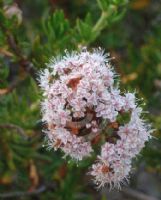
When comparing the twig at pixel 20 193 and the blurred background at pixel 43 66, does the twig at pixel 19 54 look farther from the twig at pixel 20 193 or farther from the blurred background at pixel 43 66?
the twig at pixel 20 193

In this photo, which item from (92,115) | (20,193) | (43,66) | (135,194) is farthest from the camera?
(135,194)

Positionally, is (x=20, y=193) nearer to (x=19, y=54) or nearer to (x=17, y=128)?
(x=17, y=128)

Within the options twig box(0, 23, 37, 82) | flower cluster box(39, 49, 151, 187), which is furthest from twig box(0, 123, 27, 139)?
flower cluster box(39, 49, 151, 187)

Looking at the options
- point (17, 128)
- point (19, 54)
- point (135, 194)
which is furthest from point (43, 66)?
point (135, 194)

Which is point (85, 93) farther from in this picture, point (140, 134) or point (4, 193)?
point (4, 193)

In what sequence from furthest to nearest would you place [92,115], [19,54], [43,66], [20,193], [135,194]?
[135,194] → [20,193] → [19,54] → [43,66] → [92,115]

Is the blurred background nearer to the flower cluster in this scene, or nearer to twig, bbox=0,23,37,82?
twig, bbox=0,23,37,82

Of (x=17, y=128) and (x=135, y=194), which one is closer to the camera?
(x=17, y=128)
